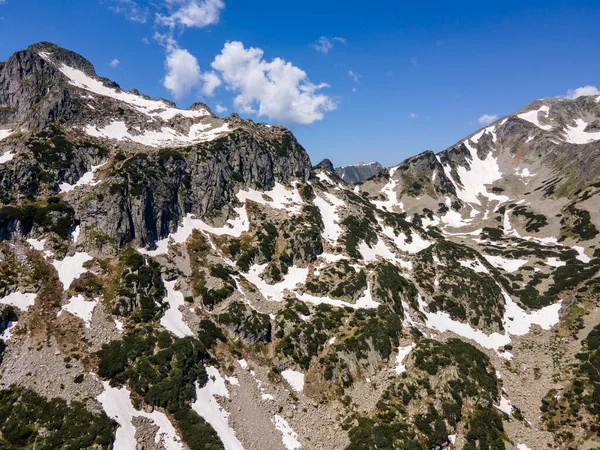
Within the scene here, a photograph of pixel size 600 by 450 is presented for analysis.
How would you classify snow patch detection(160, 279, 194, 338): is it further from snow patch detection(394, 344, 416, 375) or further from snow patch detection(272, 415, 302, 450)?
snow patch detection(394, 344, 416, 375)

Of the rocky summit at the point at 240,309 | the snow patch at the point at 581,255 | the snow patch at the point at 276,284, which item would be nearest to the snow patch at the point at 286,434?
the rocky summit at the point at 240,309

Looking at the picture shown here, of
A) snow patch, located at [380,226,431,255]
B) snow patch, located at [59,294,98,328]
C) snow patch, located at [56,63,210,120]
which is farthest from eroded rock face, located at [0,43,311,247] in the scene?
snow patch, located at [380,226,431,255]

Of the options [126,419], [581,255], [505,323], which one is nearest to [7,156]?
[126,419]

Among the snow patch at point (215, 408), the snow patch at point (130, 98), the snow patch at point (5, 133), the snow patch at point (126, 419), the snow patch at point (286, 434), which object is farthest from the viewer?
the snow patch at point (130, 98)

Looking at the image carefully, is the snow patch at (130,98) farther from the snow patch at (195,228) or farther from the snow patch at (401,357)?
the snow patch at (401,357)

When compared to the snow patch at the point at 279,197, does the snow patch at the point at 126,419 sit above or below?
below

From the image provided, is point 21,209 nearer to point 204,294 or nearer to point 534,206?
point 204,294

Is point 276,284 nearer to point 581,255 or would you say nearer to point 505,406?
point 505,406

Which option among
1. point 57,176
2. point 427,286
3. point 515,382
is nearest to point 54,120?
point 57,176

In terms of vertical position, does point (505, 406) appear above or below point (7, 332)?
below
